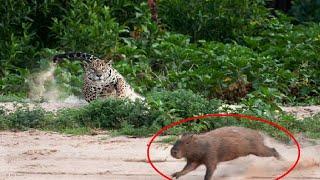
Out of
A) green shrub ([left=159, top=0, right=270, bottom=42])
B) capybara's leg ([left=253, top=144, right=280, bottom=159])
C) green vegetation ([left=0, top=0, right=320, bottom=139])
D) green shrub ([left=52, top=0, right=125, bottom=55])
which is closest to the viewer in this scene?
capybara's leg ([left=253, top=144, right=280, bottom=159])

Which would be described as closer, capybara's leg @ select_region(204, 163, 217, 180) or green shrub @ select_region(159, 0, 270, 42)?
capybara's leg @ select_region(204, 163, 217, 180)

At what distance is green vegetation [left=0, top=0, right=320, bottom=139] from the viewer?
9.56 m

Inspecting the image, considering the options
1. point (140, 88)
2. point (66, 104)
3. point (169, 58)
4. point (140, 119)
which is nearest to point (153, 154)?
point (140, 119)

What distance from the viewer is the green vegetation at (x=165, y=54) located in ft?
31.4

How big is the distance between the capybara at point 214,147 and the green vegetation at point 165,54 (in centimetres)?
294

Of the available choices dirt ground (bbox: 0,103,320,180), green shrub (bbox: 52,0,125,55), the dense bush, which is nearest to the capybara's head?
dirt ground (bbox: 0,103,320,180)

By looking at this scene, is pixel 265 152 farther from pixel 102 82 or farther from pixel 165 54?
pixel 165 54

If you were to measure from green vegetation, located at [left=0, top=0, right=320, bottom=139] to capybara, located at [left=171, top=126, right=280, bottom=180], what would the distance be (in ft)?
9.63

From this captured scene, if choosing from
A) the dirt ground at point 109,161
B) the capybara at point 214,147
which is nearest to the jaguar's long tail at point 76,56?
the dirt ground at point 109,161

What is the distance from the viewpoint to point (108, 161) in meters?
7.46

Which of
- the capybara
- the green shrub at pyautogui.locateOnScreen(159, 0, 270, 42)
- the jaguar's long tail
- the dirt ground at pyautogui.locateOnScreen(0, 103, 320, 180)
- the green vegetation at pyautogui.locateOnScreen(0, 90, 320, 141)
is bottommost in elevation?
the green shrub at pyautogui.locateOnScreen(159, 0, 270, 42)

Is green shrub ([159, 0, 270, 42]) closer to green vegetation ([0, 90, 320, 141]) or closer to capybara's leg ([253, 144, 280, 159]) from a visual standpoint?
green vegetation ([0, 90, 320, 141])

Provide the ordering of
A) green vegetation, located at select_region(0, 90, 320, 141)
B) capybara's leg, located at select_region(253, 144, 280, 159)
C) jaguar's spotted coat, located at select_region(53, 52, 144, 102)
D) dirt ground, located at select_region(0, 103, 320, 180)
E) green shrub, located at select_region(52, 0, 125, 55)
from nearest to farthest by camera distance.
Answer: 1. capybara's leg, located at select_region(253, 144, 280, 159)
2. dirt ground, located at select_region(0, 103, 320, 180)
3. green vegetation, located at select_region(0, 90, 320, 141)
4. jaguar's spotted coat, located at select_region(53, 52, 144, 102)
5. green shrub, located at select_region(52, 0, 125, 55)

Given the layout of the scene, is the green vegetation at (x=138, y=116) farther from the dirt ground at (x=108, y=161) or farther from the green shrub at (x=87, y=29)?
the green shrub at (x=87, y=29)
